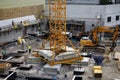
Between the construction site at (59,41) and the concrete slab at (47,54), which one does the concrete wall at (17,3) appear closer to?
the construction site at (59,41)

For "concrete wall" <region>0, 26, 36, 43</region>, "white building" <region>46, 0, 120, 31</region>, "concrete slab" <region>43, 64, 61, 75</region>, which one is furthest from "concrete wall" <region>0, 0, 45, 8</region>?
"concrete slab" <region>43, 64, 61, 75</region>

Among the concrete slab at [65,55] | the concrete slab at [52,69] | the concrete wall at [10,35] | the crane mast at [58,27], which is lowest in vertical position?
the concrete slab at [52,69]

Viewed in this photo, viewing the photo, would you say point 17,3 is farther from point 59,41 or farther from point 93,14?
point 59,41

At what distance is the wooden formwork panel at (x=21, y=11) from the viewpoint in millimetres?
35188

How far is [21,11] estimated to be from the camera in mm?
38938

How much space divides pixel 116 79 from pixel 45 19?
2240cm

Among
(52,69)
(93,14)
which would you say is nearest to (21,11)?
(93,14)

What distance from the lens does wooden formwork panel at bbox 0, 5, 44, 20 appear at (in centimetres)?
3519

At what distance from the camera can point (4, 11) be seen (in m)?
35.0

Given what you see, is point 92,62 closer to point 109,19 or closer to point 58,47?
point 58,47

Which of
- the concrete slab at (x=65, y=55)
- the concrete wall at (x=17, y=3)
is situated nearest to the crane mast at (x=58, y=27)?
the concrete slab at (x=65, y=55)

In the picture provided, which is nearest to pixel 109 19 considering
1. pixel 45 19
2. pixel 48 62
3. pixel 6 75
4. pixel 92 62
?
pixel 45 19

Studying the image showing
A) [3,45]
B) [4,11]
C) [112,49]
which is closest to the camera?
[112,49]

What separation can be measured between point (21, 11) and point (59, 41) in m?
13.4
